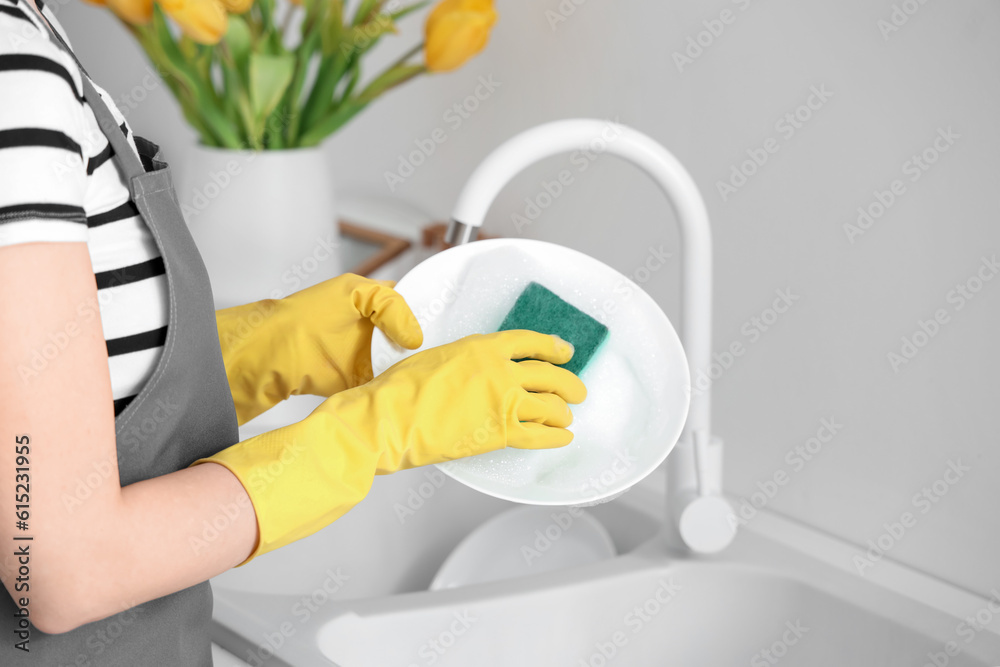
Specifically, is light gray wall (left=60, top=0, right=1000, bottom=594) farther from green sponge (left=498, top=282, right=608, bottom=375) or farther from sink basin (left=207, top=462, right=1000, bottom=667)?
green sponge (left=498, top=282, right=608, bottom=375)

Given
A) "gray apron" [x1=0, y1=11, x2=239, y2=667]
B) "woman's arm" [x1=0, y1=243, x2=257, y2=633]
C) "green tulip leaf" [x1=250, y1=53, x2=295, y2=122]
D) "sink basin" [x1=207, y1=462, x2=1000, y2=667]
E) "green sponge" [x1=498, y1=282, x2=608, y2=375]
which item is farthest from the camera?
"green tulip leaf" [x1=250, y1=53, x2=295, y2=122]

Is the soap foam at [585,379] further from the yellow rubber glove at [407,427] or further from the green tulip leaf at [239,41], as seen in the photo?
the green tulip leaf at [239,41]

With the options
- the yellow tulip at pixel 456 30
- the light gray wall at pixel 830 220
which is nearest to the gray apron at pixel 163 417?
the yellow tulip at pixel 456 30

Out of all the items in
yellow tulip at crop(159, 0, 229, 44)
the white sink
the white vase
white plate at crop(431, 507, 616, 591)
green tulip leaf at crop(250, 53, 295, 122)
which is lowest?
white plate at crop(431, 507, 616, 591)

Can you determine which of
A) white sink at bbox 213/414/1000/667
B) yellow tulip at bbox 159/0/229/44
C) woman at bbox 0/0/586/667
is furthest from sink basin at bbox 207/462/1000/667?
yellow tulip at bbox 159/0/229/44

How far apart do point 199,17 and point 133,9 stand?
0.48ft

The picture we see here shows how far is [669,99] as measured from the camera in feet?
3.23

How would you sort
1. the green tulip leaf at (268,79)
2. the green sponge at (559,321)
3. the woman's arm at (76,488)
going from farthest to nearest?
the green tulip leaf at (268,79) → the green sponge at (559,321) → the woman's arm at (76,488)

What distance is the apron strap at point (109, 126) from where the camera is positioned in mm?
468

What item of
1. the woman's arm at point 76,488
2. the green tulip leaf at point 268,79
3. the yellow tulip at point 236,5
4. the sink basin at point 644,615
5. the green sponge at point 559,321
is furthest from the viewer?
the green tulip leaf at point 268,79

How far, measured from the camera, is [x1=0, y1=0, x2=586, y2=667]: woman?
0.39 meters

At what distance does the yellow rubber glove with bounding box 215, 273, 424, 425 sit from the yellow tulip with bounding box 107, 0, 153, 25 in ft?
1.36

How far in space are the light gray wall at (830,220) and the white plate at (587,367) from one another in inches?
13.3

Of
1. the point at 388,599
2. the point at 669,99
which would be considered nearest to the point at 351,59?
the point at 669,99
